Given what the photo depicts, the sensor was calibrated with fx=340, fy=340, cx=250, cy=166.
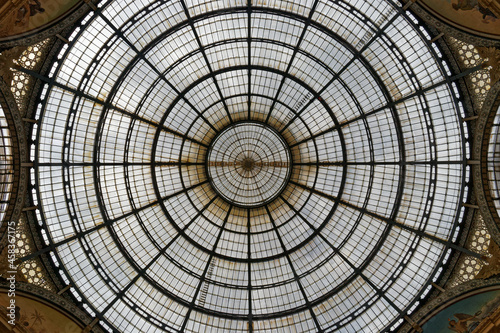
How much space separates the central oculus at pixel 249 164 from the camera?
85.1 feet

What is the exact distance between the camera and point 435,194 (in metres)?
21.7

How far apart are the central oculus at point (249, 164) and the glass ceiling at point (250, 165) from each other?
0.11 meters

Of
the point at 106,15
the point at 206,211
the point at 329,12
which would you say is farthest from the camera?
the point at 206,211

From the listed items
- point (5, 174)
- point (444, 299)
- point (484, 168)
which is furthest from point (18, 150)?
point (484, 168)

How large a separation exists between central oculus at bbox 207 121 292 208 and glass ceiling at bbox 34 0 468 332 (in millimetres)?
110

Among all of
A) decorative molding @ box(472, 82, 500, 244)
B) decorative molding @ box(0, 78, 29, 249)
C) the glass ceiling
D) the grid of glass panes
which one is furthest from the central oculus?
the grid of glass panes

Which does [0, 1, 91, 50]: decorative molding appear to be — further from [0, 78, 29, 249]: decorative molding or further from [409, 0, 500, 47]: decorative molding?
[409, 0, 500, 47]: decorative molding

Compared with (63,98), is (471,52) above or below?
below

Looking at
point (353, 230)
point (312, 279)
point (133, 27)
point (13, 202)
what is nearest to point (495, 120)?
point (353, 230)

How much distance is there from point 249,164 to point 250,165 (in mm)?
107

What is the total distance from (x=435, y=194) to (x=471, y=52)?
864 centimetres

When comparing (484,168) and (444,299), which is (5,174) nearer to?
(444,299)

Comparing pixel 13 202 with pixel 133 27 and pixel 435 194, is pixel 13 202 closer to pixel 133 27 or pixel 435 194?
pixel 133 27

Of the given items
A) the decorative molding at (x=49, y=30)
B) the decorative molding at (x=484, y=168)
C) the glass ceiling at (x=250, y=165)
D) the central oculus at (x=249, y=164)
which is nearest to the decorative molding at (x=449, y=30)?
the glass ceiling at (x=250, y=165)
